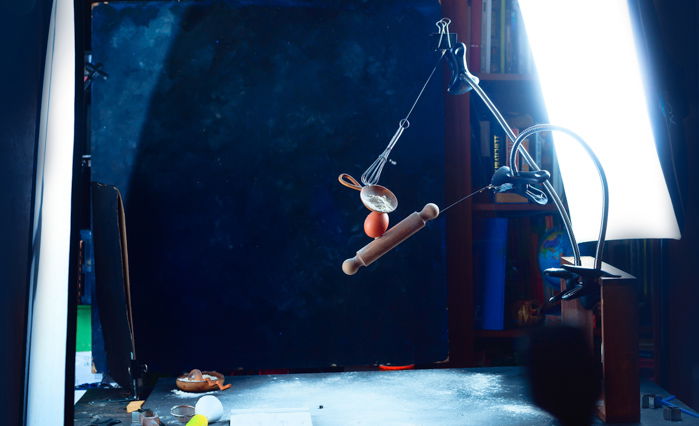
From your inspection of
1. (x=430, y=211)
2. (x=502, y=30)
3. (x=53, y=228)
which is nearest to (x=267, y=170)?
(x=430, y=211)

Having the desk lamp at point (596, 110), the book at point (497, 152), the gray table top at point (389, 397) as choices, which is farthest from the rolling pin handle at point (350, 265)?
the book at point (497, 152)

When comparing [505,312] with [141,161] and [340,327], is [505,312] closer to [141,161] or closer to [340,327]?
[340,327]

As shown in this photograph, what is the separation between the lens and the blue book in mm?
2053

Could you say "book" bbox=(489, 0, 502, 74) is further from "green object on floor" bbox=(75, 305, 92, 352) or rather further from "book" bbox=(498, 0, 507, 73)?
"green object on floor" bbox=(75, 305, 92, 352)

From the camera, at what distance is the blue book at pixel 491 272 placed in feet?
6.73

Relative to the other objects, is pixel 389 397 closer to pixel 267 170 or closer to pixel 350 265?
pixel 350 265

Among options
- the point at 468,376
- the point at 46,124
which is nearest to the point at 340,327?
the point at 468,376

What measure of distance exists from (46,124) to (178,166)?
2.10 feet

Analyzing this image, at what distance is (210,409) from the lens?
4.65 ft

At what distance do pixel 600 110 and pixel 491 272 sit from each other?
601mm

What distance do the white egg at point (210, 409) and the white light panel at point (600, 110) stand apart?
42.8 inches

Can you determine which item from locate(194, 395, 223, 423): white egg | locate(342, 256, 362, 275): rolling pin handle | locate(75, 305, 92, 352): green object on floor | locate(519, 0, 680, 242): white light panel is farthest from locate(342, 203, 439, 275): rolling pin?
locate(75, 305, 92, 352): green object on floor

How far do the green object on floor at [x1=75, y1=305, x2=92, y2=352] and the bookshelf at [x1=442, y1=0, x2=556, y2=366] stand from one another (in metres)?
1.16

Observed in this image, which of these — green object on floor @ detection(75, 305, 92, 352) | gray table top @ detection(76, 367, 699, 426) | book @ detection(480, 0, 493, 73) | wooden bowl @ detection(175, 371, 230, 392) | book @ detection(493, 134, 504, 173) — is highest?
book @ detection(480, 0, 493, 73)
